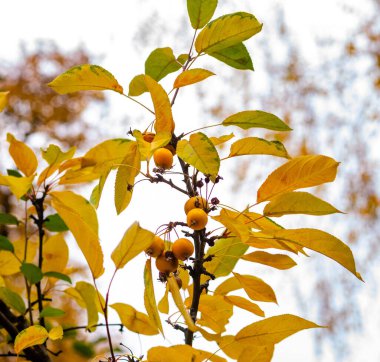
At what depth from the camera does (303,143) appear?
316 centimetres

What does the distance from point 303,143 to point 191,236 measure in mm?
2872

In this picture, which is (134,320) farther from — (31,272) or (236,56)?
(236,56)

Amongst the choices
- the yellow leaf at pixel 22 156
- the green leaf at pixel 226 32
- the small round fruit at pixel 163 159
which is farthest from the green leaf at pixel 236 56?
the yellow leaf at pixel 22 156

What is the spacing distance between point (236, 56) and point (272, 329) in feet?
0.80

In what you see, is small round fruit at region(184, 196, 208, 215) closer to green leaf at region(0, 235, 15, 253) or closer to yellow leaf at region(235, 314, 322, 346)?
yellow leaf at region(235, 314, 322, 346)

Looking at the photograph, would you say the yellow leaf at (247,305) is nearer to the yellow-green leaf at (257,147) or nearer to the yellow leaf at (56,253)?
the yellow-green leaf at (257,147)

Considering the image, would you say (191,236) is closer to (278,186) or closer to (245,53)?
(278,186)

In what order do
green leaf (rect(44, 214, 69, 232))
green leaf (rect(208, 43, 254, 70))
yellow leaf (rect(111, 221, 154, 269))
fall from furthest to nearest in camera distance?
green leaf (rect(44, 214, 69, 232)) → green leaf (rect(208, 43, 254, 70)) → yellow leaf (rect(111, 221, 154, 269))

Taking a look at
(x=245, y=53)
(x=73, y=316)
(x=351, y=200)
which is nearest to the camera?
(x=245, y=53)

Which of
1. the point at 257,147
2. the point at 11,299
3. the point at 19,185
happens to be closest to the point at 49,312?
the point at 11,299

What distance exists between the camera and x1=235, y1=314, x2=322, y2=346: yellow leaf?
365 millimetres

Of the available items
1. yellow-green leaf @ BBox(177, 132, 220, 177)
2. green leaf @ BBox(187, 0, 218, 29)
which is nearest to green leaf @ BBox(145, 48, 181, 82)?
green leaf @ BBox(187, 0, 218, 29)

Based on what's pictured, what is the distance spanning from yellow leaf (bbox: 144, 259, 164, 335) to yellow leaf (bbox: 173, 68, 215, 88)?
0.17 m

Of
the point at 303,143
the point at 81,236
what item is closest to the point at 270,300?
the point at 81,236
